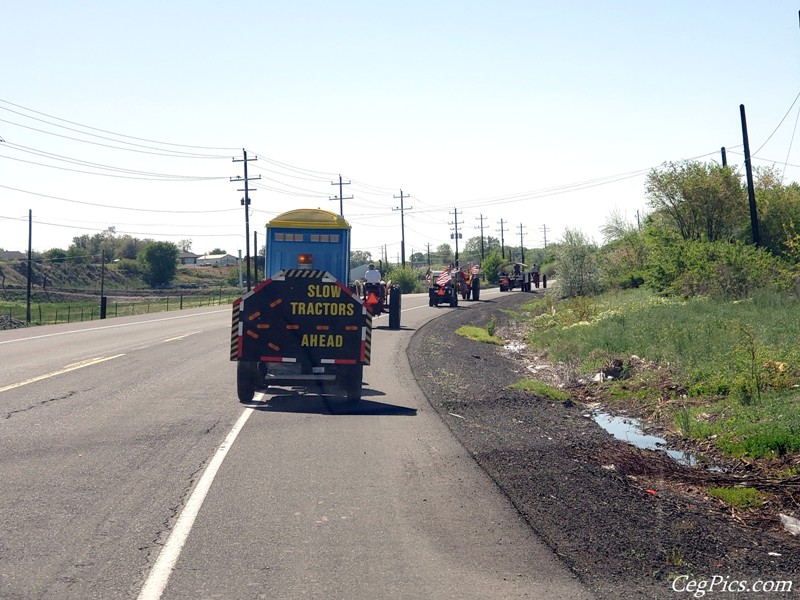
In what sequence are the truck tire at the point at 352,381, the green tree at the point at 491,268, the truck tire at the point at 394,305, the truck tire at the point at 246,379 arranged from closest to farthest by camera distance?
the truck tire at the point at 246,379
the truck tire at the point at 352,381
the truck tire at the point at 394,305
the green tree at the point at 491,268

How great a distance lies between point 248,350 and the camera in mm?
13820

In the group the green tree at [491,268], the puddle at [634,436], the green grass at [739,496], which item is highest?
the green tree at [491,268]

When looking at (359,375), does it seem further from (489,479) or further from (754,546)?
(754,546)

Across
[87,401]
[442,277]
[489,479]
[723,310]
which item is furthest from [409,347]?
[442,277]

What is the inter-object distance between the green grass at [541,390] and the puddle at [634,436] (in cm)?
109

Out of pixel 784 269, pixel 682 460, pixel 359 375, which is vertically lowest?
pixel 682 460

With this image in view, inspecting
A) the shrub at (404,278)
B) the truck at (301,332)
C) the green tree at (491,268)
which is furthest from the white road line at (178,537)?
the green tree at (491,268)

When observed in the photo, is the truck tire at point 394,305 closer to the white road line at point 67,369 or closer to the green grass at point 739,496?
the white road line at point 67,369

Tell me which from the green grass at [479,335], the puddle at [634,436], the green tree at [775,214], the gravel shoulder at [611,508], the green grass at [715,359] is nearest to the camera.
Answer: the gravel shoulder at [611,508]

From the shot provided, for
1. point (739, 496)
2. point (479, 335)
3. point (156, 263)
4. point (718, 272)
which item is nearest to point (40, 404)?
point (739, 496)

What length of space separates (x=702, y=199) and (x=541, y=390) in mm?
36144

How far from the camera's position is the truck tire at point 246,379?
541 inches

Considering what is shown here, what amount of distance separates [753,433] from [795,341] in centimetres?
721

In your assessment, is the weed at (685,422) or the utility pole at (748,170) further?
the utility pole at (748,170)
